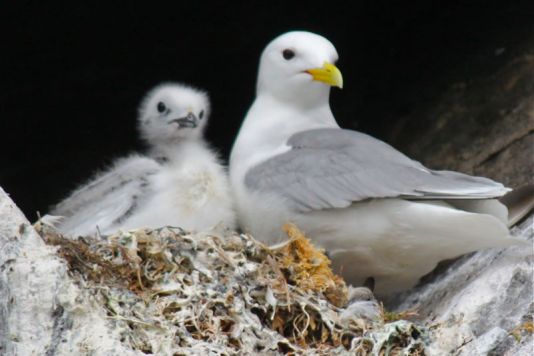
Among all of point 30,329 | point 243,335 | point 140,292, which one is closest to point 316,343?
point 243,335

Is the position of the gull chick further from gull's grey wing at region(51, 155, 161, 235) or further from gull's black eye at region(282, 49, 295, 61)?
gull's black eye at region(282, 49, 295, 61)

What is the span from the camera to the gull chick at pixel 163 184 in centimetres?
449

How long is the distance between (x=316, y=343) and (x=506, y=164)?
1903 millimetres

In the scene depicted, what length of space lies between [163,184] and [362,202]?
792 millimetres

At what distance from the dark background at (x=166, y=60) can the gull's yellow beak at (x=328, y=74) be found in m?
1.06

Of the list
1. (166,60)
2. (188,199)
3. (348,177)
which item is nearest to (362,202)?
(348,177)

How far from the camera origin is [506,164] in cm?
534

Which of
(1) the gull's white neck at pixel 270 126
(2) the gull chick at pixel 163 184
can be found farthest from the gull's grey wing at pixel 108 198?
(1) the gull's white neck at pixel 270 126

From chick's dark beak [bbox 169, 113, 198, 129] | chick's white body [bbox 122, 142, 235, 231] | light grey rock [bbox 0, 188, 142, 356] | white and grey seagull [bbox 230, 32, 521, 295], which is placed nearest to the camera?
light grey rock [bbox 0, 188, 142, 356]

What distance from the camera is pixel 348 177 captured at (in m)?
4.36

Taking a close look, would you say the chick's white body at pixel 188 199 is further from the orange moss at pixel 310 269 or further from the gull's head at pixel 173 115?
the orange moss at pixel 310 269

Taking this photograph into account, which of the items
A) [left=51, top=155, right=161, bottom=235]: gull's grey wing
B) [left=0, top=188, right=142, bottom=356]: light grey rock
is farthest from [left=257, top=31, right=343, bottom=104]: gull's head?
[left=0, top=188, right=142, bottom=356]: light grey rock

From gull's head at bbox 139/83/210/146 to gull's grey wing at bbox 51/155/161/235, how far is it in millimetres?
123

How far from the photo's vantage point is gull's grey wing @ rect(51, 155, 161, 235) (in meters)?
4.50
